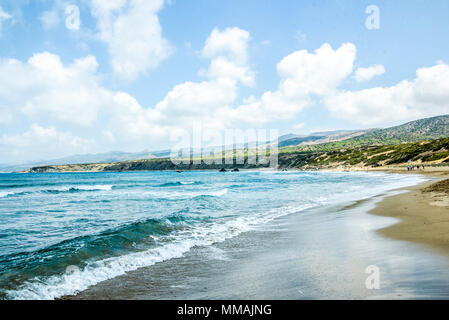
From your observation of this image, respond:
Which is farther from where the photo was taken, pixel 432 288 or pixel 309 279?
pixel 309 279

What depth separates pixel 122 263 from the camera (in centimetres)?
792

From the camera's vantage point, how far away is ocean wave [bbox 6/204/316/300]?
618cm

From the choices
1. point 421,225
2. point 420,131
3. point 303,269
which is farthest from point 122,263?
point 420,131

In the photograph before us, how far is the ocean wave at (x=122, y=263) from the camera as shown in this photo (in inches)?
243

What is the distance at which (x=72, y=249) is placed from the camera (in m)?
9.05

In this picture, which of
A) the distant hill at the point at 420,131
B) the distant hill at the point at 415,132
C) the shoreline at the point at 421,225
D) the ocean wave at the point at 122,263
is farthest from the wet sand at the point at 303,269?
the distant hill at the point at 420,131

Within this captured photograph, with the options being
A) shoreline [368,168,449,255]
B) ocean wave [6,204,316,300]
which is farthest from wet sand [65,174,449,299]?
ocean wave [6,204,316,300]

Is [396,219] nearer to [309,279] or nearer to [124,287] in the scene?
[309,279]

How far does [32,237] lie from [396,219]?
50.0 feet

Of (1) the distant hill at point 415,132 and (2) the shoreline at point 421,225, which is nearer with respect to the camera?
(2) the shoreline at point 421,225
